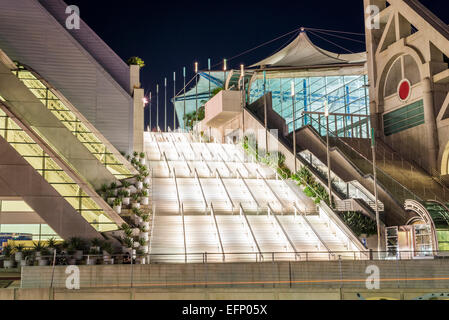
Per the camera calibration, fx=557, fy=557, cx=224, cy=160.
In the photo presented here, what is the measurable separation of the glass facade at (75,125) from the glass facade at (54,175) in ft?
20.3

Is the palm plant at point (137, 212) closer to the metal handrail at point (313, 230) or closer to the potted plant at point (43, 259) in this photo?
the potted plant at point (43, 259)

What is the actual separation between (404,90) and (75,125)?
24.4 m

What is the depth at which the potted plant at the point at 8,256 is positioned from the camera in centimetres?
2167

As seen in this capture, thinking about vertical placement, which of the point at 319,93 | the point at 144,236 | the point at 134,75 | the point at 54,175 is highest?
the point at 319,93

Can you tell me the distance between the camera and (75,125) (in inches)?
1270

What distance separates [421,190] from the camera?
34.7 m

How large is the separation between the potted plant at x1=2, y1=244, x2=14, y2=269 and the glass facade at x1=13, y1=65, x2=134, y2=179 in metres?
9.39

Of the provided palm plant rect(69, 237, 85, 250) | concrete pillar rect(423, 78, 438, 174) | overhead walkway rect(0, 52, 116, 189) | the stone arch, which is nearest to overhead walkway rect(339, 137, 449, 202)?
the stone arch

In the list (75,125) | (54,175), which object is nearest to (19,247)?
(54,175)

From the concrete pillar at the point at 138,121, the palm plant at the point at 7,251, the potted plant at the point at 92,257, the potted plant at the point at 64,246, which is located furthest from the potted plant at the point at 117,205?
the concrete pillar at the point at 138,121

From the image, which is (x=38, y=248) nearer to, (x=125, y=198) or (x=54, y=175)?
(x=54, y=175)

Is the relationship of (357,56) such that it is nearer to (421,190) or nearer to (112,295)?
(421,190)
